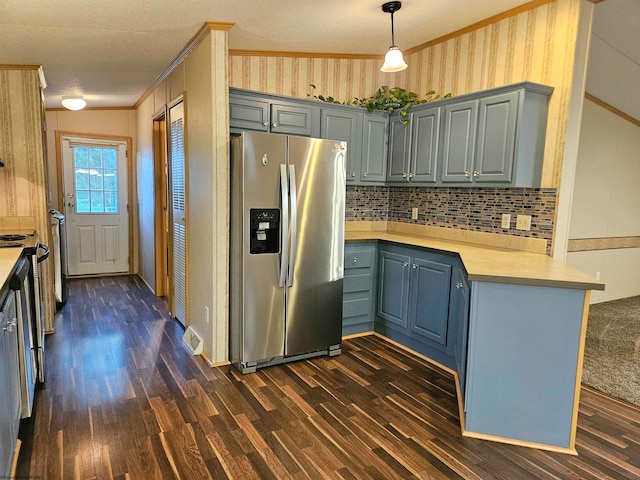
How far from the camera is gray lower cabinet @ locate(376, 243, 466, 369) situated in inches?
121

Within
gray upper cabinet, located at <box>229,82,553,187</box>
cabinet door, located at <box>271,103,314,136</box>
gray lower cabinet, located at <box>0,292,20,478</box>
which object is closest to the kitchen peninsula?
gray upper cabinet, located at <box>229,82,553,187</box>

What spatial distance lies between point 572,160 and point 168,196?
11.8 feet

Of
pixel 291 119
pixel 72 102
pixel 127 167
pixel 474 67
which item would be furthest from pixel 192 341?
pixel 127 167

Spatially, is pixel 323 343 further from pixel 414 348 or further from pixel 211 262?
pixel 211 262

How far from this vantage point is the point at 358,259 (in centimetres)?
362

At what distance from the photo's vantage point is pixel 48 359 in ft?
10.4

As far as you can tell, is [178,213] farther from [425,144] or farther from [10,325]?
[425,144]

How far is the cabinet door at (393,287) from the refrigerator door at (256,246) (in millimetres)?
1018

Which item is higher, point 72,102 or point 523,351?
point 72,102

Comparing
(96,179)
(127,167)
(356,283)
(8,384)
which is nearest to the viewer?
(8,384)

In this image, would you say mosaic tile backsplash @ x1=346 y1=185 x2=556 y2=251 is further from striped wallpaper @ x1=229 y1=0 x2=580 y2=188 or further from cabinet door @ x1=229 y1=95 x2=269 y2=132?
cabinet door @ x1=229 y1=95 x2=269 y2=132

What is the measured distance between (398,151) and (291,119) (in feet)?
3.49

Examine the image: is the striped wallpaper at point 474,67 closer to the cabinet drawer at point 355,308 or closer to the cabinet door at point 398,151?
the cabinet door at point 398,151

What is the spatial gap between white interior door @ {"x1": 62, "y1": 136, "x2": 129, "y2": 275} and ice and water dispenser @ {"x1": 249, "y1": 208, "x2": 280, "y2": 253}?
13.1ft
